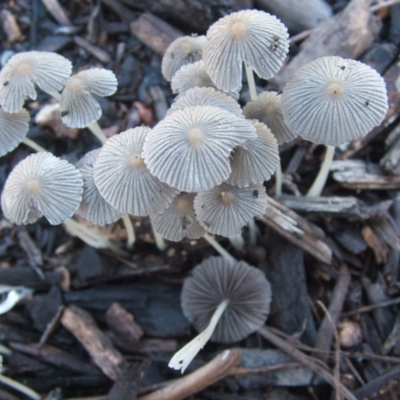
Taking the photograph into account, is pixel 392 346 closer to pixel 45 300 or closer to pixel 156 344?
pixel 156 344

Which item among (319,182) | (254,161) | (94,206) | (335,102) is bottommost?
(94,206)

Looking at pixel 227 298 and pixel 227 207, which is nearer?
pixel 227 207

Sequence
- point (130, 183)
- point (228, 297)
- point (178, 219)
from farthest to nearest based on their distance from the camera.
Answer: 1. point (228, 297)
2. point (178, 219)
3. point (130, 183)

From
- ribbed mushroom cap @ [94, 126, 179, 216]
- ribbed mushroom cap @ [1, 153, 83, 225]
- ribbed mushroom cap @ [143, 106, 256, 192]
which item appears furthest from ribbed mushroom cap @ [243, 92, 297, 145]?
ribbed mushroom cap @ [1, 153, 83, 225]

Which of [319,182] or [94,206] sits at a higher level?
[319,182]

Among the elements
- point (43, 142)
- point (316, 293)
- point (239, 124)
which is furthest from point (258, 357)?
point (43, 142)

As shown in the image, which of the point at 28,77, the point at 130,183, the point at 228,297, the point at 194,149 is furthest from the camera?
the point at 228,297

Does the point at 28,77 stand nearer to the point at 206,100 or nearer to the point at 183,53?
the point at 183,53

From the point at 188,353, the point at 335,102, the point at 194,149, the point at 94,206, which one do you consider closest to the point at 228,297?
the point at 188,353
